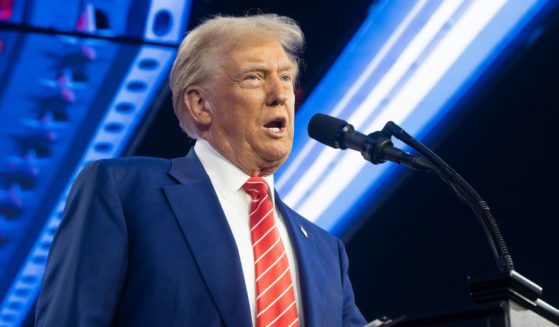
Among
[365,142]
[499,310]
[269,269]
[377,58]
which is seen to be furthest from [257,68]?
[377,58]

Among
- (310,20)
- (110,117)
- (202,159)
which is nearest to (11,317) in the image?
(110,117)

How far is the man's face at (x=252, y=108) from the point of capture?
205 cm

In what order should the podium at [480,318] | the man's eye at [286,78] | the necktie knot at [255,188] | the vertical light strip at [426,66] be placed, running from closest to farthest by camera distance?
the podium at [480,318] → the necktie knot at [255,188] → the man's eye at [286,78] → the vertical light strip at [426,66]

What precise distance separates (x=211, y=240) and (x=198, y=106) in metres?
0.41

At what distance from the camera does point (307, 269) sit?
6.52ft

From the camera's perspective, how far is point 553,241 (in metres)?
3.05

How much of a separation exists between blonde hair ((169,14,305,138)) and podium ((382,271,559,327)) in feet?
2.92

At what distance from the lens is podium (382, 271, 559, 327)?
140cm

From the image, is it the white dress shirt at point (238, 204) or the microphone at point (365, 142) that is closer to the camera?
the microphone at point (365, 142)

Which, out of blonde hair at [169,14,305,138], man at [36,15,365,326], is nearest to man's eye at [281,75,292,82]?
man at [36,15,365,326]

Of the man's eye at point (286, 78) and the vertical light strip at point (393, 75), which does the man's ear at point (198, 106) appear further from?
the vertical light strip at point (393, 75)

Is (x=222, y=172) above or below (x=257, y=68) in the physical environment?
below

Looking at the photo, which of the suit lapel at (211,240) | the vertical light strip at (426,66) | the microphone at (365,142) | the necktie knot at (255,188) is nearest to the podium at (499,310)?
the microphone at (365,142)

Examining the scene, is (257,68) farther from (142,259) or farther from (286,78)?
(142,259)
